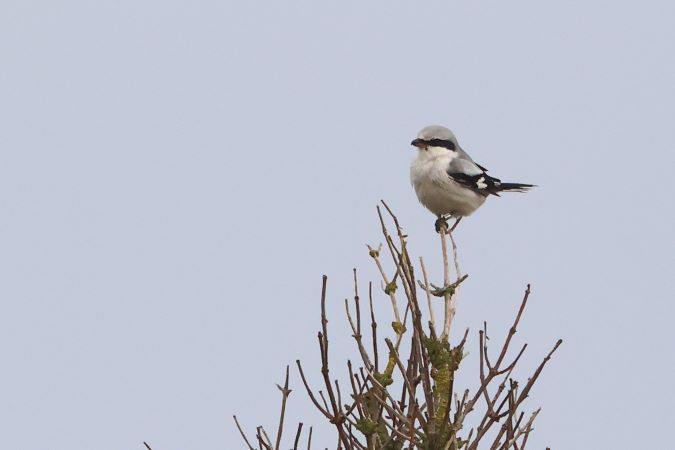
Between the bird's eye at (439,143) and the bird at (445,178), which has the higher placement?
the bird's eye at (439,143)

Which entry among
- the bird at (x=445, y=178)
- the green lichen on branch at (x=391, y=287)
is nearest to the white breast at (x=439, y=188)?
the bird at (x=445, y=178)

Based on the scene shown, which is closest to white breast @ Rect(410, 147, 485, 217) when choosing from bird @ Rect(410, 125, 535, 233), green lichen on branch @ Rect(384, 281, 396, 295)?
bird @ Rect(410, 125, 535, 233)

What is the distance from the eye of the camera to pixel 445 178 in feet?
25.6

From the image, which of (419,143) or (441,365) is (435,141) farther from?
(441,365)

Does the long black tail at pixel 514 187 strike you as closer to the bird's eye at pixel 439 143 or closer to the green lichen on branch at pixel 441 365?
the bird's eye at pixel 439 143

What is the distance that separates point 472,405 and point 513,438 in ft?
0.79

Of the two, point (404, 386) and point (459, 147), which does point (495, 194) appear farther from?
point (404, 386)

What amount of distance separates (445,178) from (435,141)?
0.42m

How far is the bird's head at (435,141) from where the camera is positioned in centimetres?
803

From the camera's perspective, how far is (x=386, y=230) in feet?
15.2

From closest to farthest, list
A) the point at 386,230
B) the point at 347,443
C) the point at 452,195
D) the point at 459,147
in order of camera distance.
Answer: the point at 347,443 → the point at 386,230 → the point at 452,195 → the point at 459,147

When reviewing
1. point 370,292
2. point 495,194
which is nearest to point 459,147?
point 495,194

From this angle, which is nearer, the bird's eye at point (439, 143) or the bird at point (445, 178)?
the bird at point (445, 178)

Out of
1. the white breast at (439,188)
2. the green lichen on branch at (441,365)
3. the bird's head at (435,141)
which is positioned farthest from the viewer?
the bird's head at (435,141)
